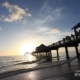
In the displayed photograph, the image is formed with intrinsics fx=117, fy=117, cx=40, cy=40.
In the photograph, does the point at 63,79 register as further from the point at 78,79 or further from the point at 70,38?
the point at 70,38

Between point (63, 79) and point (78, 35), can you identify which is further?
point (78, 35)

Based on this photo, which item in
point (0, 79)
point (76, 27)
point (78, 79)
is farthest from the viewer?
point (76, 27)

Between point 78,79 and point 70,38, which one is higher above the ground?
point 70,38

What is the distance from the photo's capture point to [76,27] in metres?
20.9

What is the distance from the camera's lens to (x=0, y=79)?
1243 centimetres

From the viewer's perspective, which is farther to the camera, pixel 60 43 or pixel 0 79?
pixel 60 43

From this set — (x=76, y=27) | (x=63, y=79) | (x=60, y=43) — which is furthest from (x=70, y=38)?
(x=63, y=79)

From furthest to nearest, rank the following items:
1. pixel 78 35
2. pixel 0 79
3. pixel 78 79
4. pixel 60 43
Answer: pixel 60 43
pixel 78 35
pixel 0 79
pixel 78 79

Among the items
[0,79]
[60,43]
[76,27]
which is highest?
[76,27]

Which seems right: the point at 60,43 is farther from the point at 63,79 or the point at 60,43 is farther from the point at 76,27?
the point at 63,79

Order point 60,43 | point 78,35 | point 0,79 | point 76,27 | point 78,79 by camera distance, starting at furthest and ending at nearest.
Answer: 1. point 60,43
2. point 76,27
3. point 78,35
4. point 0,79
5. point 78,79

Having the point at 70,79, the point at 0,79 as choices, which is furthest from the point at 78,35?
the point at 0,79

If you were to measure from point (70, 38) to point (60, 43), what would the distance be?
462 cm

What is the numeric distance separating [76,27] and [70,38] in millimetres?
2241
